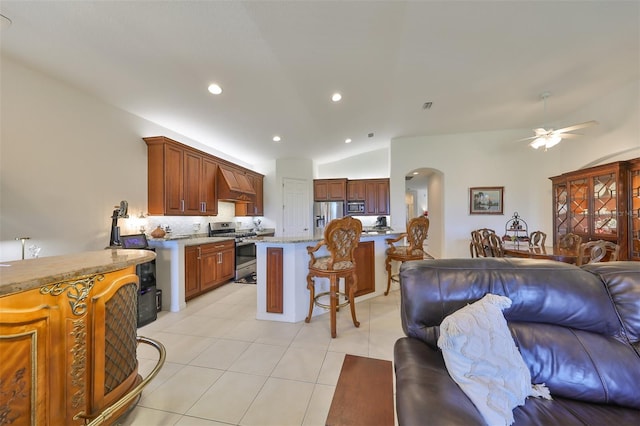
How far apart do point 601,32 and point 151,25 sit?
15.2ft

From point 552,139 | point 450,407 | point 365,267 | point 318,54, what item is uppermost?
point 318,54

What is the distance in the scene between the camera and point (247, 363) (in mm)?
2049

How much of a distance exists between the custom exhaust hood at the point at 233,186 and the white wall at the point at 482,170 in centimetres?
361

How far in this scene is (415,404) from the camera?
2.76 ft

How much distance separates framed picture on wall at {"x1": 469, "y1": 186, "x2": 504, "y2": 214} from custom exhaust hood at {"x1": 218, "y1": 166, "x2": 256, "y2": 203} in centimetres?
530

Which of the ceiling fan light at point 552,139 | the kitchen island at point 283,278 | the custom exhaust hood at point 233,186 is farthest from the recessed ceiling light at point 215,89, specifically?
the ceiling fan light at point 552,139

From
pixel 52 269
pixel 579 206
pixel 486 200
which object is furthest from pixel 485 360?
pixel 486 200

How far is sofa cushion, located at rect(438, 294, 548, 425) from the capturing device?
3.01 feet

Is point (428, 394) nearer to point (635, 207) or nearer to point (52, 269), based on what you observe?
point (52, 269)

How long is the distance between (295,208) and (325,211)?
0.89m

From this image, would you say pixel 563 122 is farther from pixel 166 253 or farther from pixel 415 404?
pixel 166 253

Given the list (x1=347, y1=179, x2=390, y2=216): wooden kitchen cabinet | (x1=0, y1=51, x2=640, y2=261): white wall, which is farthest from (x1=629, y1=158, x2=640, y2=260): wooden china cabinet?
(x1=347, y1=179, x2=390, y2=216): wooden kitchen cabinet

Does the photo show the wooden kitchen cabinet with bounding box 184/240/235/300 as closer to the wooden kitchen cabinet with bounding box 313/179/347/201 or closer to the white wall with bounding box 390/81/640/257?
the wooden kitchen cabinet with bounding box 313/179/347/201

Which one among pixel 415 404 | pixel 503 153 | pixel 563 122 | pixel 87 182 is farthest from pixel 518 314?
pixel 563 122
